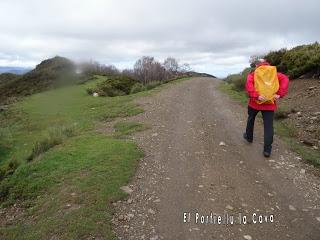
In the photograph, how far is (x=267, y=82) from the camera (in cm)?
805

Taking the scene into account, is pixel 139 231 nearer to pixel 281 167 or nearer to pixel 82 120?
pixel 281 167

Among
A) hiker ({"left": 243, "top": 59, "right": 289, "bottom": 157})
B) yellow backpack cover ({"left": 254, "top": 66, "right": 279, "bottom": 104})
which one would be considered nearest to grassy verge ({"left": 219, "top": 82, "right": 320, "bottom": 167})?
hiker ({"left": 243, "top": 59, "right": 289, "bottom": 157})

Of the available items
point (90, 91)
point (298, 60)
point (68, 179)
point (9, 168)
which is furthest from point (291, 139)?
point (90, 91)

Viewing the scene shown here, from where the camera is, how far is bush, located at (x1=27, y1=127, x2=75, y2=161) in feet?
32.4

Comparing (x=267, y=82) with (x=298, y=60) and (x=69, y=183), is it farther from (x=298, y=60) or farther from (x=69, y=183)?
(x=298, y=60)

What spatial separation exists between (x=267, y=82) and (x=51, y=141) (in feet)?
18.5

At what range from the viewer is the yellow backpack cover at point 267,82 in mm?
8039

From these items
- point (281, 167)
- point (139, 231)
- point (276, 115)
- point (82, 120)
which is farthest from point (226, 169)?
point (82, 120)

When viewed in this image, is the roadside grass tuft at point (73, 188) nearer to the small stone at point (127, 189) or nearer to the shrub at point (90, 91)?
the small stone at point (127, 189)

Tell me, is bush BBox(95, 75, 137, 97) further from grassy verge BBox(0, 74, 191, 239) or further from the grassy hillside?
the grassy hillside

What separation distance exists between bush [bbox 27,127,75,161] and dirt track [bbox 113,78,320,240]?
222 centimetres

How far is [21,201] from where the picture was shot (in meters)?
6.91

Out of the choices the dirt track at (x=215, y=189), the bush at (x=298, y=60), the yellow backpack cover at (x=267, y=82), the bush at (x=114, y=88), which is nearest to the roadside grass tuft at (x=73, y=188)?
the dirt track at (x=215, y=189)

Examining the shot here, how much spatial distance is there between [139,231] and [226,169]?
265 centimetres
